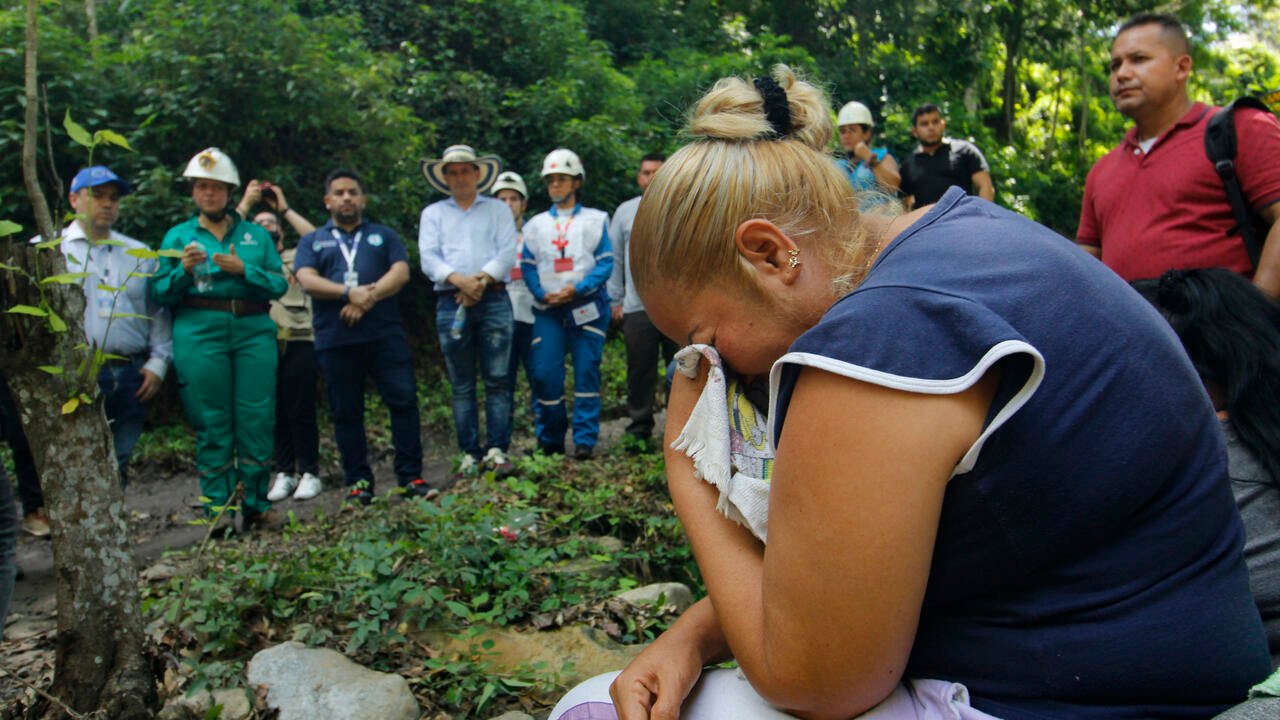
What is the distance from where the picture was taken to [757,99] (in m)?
1.54

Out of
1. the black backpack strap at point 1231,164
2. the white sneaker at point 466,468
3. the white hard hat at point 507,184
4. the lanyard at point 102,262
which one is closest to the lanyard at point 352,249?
the lanyard at point 102,262

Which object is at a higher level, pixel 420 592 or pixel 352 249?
pixel 352 249

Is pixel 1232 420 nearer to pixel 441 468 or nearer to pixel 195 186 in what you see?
pixel 195 186

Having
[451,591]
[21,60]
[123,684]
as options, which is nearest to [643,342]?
[451,591]

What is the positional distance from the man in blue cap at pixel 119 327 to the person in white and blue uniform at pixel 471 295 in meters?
1.75

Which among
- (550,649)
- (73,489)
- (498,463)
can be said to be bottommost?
(498,463)

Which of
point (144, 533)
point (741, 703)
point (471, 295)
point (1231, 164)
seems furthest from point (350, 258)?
point (741, 703)

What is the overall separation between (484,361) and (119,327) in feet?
7.35

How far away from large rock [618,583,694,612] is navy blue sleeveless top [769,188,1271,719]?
2.11 meters

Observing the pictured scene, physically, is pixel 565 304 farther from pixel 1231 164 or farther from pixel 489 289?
pixel 1231 164

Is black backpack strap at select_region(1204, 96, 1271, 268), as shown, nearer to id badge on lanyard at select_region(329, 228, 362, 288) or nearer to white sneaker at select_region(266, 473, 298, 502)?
id badge on lanyard at select_region(329, 228, 362, 288)

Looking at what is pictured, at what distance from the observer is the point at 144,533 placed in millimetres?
5707

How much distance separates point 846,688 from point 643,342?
5.67 metres

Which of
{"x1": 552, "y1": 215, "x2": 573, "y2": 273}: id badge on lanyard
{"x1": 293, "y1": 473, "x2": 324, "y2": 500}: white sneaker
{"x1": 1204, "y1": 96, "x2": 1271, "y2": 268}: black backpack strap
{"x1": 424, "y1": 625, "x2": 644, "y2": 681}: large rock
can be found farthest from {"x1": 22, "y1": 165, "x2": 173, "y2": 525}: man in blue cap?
{"x1": 1204, "y1": 96, "x2": 1271, "y2": 268}: black backpack strap
